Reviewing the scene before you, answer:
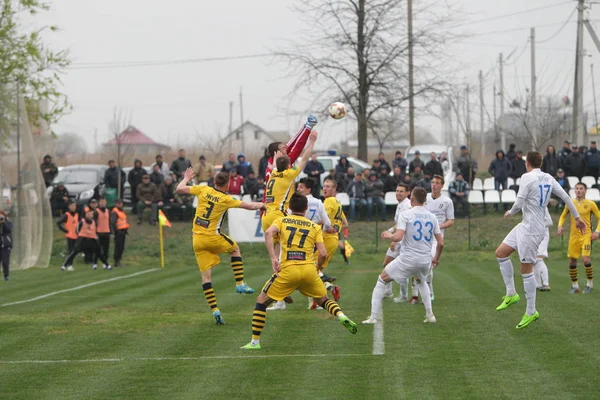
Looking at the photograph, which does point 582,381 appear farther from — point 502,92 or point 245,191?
point 502,92

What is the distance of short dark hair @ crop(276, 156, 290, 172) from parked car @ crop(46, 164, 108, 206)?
2151 centimetres

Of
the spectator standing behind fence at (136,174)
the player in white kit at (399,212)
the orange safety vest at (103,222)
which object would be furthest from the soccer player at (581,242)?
the spectator standing behind fence at (136,174)

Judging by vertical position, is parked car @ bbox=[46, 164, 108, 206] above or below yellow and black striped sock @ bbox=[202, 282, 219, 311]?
above

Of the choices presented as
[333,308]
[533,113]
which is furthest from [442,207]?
[533,113]

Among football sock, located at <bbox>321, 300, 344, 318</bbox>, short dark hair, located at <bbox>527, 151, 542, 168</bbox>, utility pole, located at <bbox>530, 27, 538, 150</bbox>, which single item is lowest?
football sock, located at <bbox>321, 300, 344, 318</bbox>

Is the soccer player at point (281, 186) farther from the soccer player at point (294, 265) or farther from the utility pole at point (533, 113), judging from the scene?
the utility pole at point (533, 113)

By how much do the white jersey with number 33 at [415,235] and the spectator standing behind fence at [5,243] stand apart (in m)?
14.6

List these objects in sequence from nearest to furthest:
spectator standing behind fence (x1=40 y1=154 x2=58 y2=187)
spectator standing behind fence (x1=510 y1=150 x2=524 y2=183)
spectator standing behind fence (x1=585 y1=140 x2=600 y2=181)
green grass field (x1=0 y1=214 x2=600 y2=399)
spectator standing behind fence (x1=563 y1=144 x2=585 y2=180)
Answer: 1. green grass field (x1=0 y1=214 x2=600 y2=399)
2. spectator standing behind fence (x1=563 y1=144 x2=585 y2=180)
3. spectator standing behind fence (x1=40 y1=154 x2=58 y2=187)
4. spectator standing behind fence (x1=585 y1=140 x2=600 y2=181)
5. spectator standing behind fence (x1=510 y1=150 x2=524 y2=183)

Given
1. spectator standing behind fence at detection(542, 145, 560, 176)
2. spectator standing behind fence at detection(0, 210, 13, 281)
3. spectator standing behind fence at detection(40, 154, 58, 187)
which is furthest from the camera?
spectator standing behind fence at detection(40, 154, 58, 187)

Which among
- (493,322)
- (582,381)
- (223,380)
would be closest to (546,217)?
(493,322)

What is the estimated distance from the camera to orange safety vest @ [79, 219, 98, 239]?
90.3 feet

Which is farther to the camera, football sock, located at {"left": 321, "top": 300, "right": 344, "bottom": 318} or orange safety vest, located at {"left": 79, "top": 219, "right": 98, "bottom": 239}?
orange safety vest, located at {"left": 79, "top": 219, "right": 98, "bottom": 239}

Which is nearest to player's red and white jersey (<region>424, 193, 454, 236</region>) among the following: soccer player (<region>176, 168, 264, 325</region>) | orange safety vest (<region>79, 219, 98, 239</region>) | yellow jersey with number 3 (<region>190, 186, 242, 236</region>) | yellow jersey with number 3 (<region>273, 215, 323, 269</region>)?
soccer player (<region>176, 168, 264, 325</region>)

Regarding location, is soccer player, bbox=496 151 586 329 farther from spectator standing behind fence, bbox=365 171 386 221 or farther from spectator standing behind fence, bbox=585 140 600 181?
spectator standing behind fence, bbox=585 140 600 181
